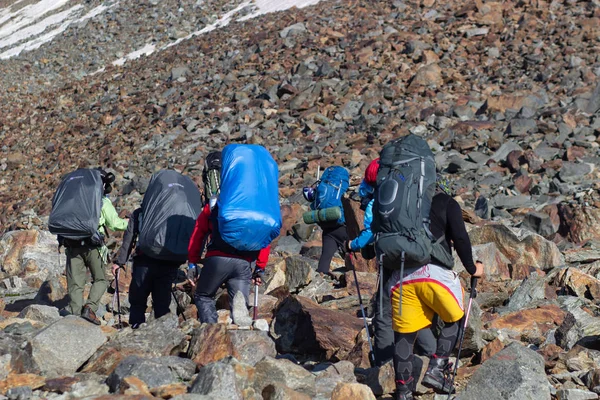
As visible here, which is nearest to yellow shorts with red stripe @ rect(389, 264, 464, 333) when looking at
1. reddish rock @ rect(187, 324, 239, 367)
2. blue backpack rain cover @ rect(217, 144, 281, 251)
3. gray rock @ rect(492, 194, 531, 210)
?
reddish rock @ rect(187, 324, 239, 367)

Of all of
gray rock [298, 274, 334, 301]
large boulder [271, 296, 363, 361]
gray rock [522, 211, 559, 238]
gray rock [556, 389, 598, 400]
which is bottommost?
gray rock [522, 211, 559, 238]

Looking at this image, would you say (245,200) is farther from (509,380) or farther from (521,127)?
(521,127)

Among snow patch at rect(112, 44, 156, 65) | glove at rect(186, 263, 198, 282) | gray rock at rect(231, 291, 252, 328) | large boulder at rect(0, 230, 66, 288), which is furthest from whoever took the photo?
snow patch at rect(112, 44, 156, 65)

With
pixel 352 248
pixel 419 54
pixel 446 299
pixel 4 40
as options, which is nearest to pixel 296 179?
pixel 419 54

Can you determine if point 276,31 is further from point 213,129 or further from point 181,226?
point 181,226

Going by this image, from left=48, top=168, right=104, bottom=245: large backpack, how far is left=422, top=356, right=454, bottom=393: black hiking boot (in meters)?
3.97

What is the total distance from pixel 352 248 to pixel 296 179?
13127 mm

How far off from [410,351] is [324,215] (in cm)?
538

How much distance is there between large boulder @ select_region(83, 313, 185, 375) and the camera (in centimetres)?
558

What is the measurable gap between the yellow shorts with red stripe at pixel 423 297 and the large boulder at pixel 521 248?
5309 mm

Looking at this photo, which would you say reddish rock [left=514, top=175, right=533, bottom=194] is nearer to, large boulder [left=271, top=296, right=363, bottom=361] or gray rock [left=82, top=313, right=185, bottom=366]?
large boulder [left=271, top=296, right=363, bottom=361]

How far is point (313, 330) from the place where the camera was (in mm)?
6875

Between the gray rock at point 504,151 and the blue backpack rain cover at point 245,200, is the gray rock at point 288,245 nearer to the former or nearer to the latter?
the gray rock at point 504,151

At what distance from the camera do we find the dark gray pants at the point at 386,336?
221 inches
